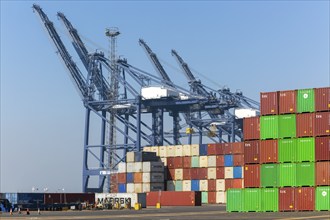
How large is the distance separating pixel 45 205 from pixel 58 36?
5945cm

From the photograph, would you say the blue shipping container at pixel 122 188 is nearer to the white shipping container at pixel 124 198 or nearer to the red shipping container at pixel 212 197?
the white shipping container at pixel 124 198

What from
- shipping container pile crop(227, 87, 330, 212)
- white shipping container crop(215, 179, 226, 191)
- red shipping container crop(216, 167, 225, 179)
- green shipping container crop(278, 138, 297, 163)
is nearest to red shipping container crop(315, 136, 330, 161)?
shipping container pile crop(227, 87, 330, 212)

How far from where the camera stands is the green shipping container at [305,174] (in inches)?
2547

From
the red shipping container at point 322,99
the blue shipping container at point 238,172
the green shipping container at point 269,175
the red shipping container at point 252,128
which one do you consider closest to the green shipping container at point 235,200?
the green shipping container at point 269,175

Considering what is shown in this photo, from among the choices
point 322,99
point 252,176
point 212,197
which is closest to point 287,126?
point 322,99

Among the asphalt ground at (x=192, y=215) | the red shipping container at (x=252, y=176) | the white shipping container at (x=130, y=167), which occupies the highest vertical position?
the white shipping container at (x=130, y=167)

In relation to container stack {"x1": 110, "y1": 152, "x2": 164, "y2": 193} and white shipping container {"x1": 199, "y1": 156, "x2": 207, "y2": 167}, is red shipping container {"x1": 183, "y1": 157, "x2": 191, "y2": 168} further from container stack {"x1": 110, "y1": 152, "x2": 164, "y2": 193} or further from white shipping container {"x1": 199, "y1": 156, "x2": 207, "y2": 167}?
container stack {"x1": 110, "y1": 152, "x2": 164, "y2": 193}

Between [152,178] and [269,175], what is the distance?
5807cm

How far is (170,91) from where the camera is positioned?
14150 cm

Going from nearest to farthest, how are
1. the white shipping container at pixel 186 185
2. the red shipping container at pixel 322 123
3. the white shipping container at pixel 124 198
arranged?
the red shipping container at pixel 322 123
the white shipping container at pixel 124 198
the white shipping container at pixel 186 185

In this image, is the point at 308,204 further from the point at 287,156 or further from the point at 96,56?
the point at 96,56

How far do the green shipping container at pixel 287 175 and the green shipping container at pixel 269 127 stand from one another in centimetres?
327

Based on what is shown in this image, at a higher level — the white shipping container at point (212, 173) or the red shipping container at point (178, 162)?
the red shipping container at point (178, 162)

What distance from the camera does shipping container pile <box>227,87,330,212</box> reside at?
212ft
